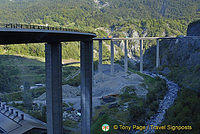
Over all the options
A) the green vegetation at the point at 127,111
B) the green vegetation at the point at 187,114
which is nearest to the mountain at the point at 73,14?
the green vegetation at the point at 127,111

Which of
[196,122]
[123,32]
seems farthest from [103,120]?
[123,32]

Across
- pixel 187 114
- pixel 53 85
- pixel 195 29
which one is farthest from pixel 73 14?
pixel 53 85

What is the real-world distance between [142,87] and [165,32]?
9469 centimetres

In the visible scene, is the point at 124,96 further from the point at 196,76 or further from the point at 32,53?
the point at 32,53

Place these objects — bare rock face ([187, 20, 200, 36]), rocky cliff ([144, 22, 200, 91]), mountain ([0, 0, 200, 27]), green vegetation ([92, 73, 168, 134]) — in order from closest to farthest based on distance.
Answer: green vegetation ([92, 73, 168, 134]), rocky cliff ([144, 22, 200, 91]), bare rock face ([187, 20, 200, 36]), mountain ([0, 0, 200, 27])

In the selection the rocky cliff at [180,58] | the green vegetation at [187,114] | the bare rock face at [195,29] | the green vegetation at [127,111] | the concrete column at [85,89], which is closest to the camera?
the green vegetation at [187,114]

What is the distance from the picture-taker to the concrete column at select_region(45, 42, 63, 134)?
17.5 metres

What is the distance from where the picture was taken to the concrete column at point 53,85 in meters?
17.5

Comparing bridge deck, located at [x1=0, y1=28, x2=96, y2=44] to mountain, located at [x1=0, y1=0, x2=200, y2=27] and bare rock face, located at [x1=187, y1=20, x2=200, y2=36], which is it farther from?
mountain, located at [x1=0, y1=0, x2=200, y2=27]

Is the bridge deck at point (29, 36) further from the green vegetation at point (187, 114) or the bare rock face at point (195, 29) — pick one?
the bare rock face at point (195, 29)

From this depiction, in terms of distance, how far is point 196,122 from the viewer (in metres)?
24.4

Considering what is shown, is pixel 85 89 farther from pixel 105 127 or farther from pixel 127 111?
pixel 127 111

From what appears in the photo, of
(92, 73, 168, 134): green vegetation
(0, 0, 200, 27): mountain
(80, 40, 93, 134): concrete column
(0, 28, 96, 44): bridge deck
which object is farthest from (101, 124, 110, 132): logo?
(0, 0, 200, 27): mountain

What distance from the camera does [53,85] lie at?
17766mm
